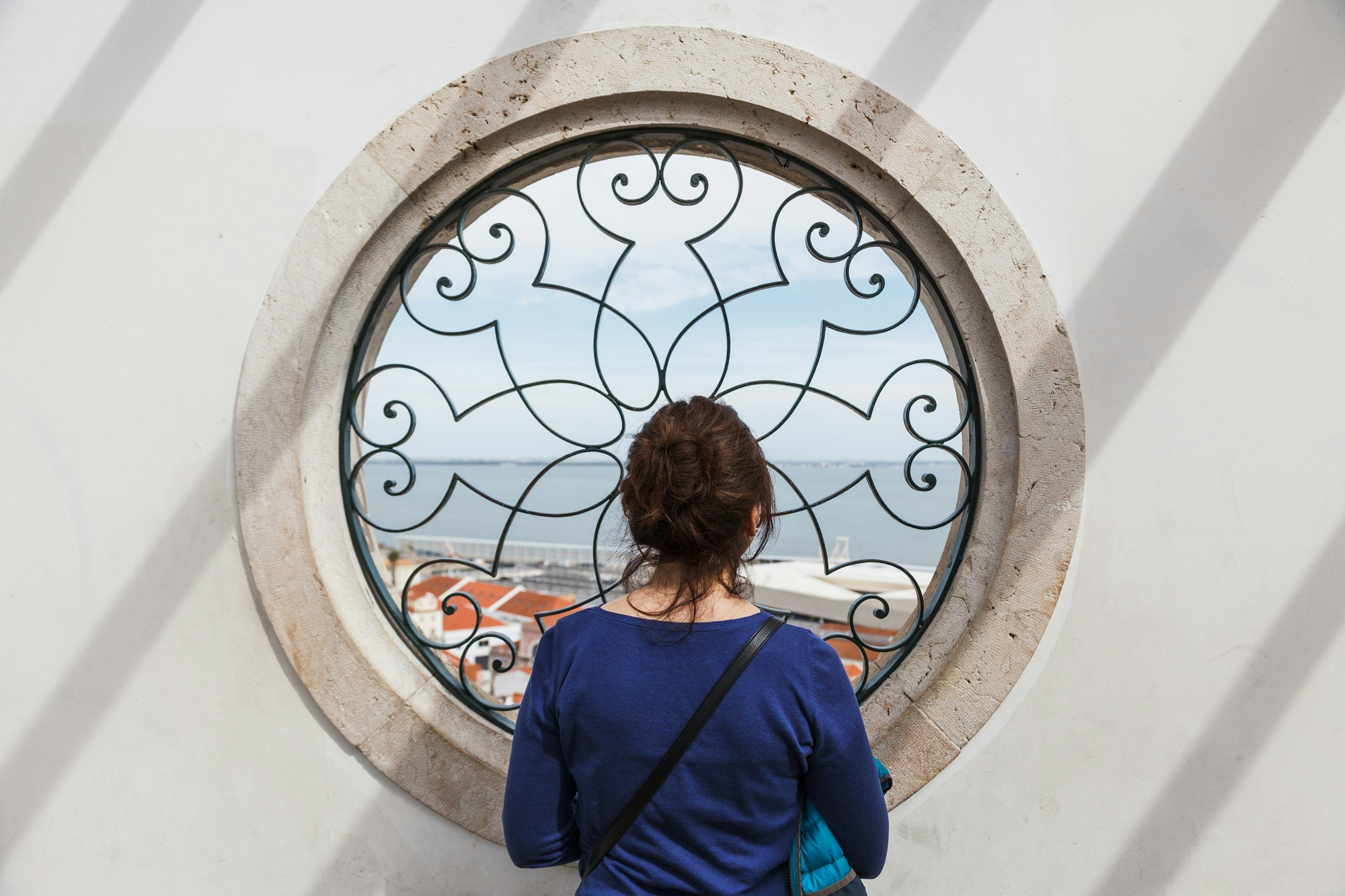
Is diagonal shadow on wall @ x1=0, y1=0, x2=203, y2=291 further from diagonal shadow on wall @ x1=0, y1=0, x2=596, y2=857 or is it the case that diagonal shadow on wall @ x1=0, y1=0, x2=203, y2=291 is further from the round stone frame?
the round stone frame

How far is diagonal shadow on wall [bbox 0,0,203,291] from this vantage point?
2.12 meters

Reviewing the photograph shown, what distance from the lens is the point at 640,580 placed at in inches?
53.6

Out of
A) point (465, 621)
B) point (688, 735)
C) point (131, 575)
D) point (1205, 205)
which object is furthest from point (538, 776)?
point (465, 621)

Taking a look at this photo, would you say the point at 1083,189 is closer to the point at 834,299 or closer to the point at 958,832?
the point at 958,832

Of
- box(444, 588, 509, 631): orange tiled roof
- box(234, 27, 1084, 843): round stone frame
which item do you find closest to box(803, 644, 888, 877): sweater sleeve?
box(234, 27, 1084, 843): round stone frame

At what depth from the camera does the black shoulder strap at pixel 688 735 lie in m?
1.21

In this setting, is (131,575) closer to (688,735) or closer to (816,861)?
(688,735)

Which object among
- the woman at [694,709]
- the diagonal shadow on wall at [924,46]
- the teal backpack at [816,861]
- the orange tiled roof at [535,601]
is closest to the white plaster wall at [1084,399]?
the diagonal shadow on wall at [924,46]

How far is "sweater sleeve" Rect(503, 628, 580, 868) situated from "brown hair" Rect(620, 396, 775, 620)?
0.22 m

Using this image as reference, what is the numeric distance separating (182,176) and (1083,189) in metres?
2.29

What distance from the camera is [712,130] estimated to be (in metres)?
2.11

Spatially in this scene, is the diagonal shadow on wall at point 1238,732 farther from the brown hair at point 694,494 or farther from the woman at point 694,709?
the brown hair at point 694,494

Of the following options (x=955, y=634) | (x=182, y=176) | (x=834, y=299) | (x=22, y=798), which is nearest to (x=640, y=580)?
(x=955, y=634)

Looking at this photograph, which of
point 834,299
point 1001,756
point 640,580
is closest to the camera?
point 640,580
